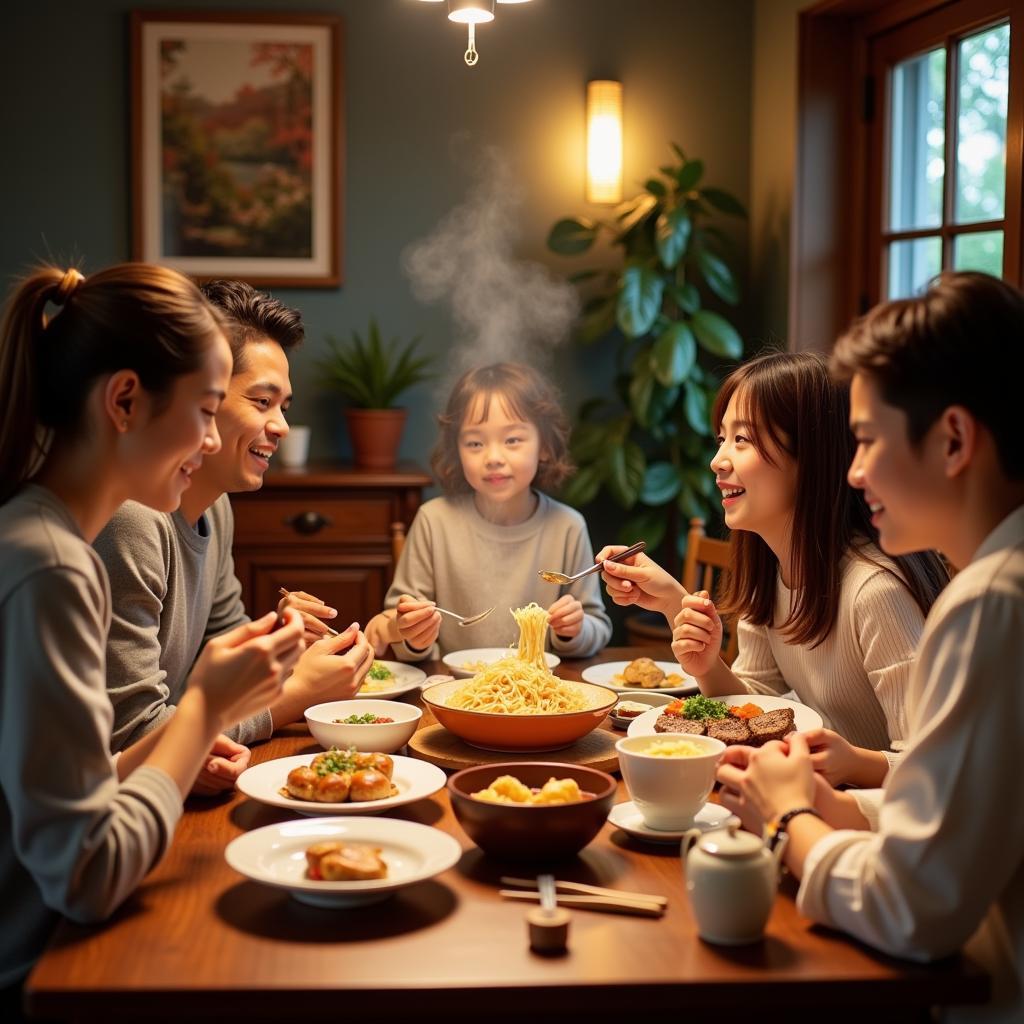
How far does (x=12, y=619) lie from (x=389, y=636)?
56.6 inches

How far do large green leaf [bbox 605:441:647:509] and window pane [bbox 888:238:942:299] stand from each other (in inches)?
41.6

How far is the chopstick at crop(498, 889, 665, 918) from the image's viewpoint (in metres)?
1.40

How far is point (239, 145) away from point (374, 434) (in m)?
1.26

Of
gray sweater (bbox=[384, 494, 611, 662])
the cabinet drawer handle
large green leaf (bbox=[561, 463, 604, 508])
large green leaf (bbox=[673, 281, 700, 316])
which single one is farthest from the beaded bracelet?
large green leaf (bbox=[673, 281, 700, 316])

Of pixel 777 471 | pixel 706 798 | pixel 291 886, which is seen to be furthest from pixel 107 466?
pixel 777 471

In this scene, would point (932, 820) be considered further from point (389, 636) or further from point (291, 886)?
point (389, 636)

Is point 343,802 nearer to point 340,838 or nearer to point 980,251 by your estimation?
point 340,838

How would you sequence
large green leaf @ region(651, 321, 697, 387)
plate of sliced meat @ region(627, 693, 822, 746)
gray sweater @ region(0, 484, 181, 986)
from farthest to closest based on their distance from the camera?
large green leaf @ region(651, 321, 697, 387) → plate of sliced meat @ region(627, 693, 822, 746) → gray sweater @ region(0, 484, 181, 986)

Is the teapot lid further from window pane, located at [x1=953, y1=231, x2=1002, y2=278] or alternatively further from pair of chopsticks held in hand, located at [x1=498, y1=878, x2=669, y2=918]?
window pane, located at [x1=953, y1=231, x2=1002, y2=278]

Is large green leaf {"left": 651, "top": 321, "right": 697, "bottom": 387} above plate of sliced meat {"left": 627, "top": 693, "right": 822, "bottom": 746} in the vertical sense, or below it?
above

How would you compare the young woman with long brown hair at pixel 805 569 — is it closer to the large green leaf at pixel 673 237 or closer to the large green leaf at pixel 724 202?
the large green leaf at pixel 673 237

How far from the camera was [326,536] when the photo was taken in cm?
442

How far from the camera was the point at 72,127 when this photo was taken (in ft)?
15.9

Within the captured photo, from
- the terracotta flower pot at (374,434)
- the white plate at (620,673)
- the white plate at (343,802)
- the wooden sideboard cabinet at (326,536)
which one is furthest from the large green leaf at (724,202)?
the white plate at (343,802)
